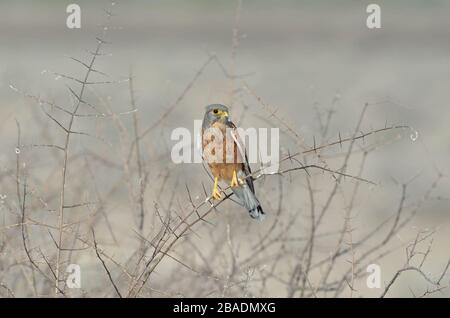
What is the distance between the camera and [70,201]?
20.7ft

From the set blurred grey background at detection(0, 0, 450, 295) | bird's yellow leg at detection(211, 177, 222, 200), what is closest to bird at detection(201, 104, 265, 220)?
bird's yellow leg at detection(211, 177, 222, 200)

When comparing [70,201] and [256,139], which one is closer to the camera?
[256,139]

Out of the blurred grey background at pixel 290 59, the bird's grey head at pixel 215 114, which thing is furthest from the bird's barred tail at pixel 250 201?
the blurred grey background at pixel 290 59

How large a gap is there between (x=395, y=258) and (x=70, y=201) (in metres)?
3.22

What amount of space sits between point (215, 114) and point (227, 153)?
19cm

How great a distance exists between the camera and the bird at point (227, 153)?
507 centimetres

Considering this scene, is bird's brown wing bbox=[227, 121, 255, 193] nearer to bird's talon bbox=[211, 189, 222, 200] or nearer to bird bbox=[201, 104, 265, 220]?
bird bbox=[201, 104, 265, 220]

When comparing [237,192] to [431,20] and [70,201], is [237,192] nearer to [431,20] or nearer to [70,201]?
[70,201]

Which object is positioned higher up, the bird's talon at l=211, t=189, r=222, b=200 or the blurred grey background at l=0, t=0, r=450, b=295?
the blurred grey background at l=0, t=0, r=450, b=295

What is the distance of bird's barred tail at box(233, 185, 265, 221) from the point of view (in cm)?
510

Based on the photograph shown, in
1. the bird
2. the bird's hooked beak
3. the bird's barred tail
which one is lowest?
the bird's barred tail

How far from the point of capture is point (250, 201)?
5.09 meters

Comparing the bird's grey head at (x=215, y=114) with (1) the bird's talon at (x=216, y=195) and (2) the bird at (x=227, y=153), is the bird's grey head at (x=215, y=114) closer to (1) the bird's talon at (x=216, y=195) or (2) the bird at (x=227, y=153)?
(2) the bird at (x=227, y=153)
